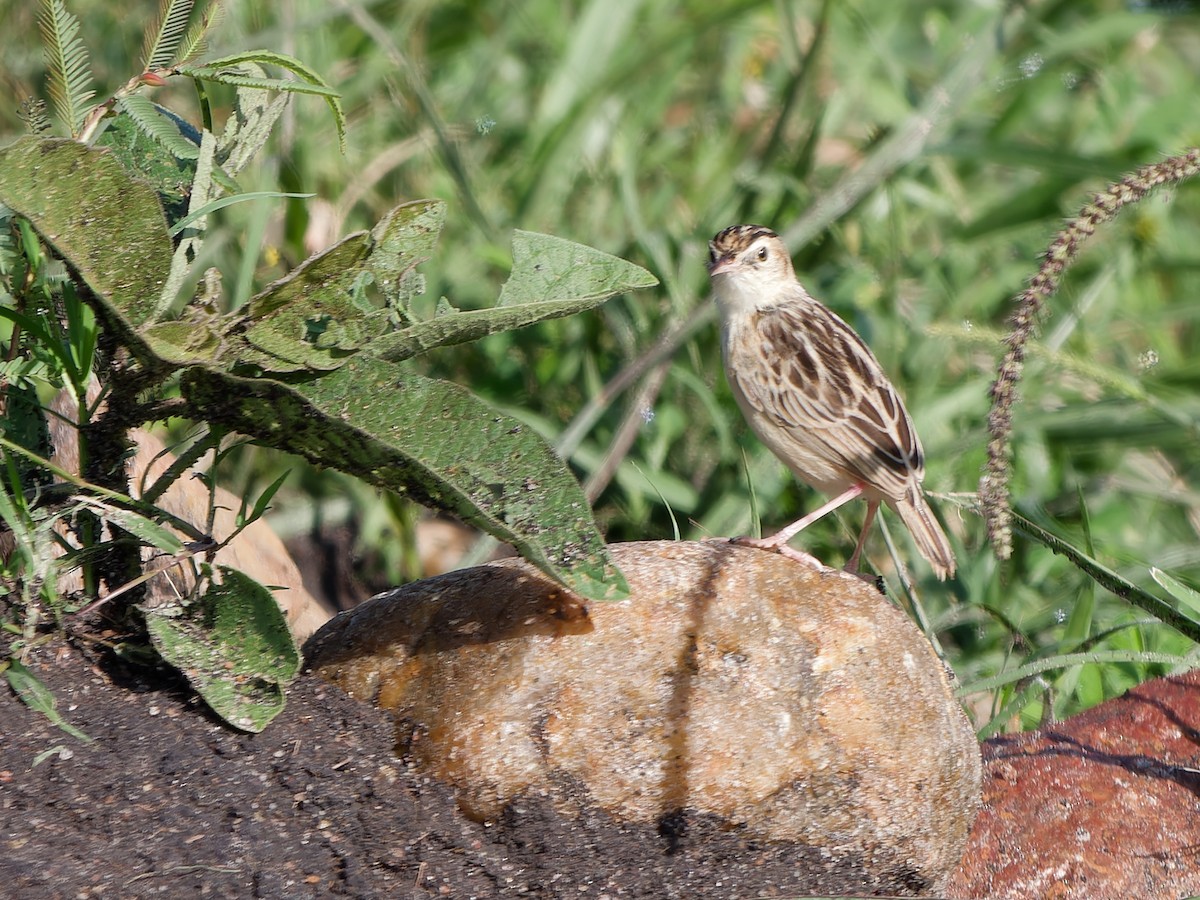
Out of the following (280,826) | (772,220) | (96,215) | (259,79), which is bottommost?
(280,826)

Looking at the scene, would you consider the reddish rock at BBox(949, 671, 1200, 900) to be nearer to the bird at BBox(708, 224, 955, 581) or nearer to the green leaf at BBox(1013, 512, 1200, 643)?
the green leaf at BBox(1013, 512, 1200, 643)

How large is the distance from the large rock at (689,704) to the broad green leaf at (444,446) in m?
0.31

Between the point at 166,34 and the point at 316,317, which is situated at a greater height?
the point at 166,34

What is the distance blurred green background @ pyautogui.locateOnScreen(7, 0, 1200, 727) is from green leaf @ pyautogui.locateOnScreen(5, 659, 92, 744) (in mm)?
2436

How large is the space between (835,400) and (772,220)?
1802 mm

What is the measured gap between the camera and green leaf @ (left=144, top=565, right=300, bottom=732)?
2795 mm

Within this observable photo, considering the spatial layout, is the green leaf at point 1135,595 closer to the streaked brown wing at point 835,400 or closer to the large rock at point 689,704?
the large rock at point 689,704

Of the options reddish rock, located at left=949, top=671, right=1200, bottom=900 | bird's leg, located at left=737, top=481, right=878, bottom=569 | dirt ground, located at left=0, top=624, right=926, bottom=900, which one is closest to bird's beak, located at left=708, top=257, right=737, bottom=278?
bird's leg, located at left=737, top=481, right=878, bottom=569

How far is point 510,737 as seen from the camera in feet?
9.46

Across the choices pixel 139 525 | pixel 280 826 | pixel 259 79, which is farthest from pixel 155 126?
pixel 280 826

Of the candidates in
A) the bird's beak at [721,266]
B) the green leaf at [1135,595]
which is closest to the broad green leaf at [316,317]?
the green leaf at [1135,595]

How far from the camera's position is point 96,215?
2.69 meters

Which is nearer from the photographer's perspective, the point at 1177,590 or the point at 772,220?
the point at 1177,590

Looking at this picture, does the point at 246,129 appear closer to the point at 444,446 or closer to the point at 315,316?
the point at 315,316
